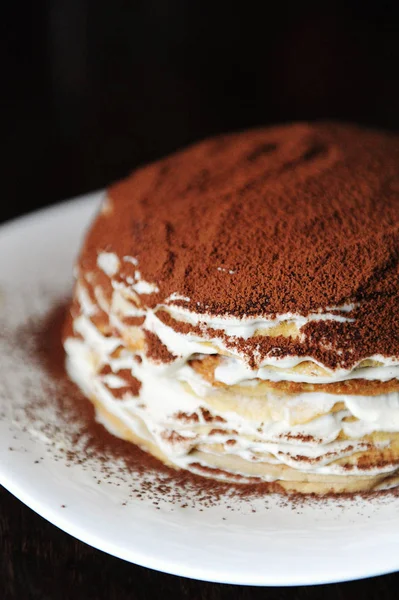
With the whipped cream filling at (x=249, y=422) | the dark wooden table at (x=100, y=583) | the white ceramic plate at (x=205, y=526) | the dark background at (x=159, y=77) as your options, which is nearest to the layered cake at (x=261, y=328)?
the whipped cream filling at (x=249, y=422)

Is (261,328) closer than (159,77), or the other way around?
(261,328)

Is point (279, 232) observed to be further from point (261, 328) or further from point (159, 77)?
point (159, 77)

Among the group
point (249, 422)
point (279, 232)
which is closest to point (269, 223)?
point (279, 232)

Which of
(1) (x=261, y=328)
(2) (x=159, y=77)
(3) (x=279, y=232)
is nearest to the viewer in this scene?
(1) (x=261, y=328)

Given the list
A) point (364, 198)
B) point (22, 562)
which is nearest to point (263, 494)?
point (22, 562)

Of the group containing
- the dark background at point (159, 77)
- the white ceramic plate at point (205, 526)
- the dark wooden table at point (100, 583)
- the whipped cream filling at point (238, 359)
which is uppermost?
the dark background at point (159, 77)

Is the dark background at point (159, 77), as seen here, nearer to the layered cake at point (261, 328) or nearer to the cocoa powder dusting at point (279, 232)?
the cocoa powder dusting at point (279, 232)

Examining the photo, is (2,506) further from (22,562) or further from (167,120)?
(167,120)
